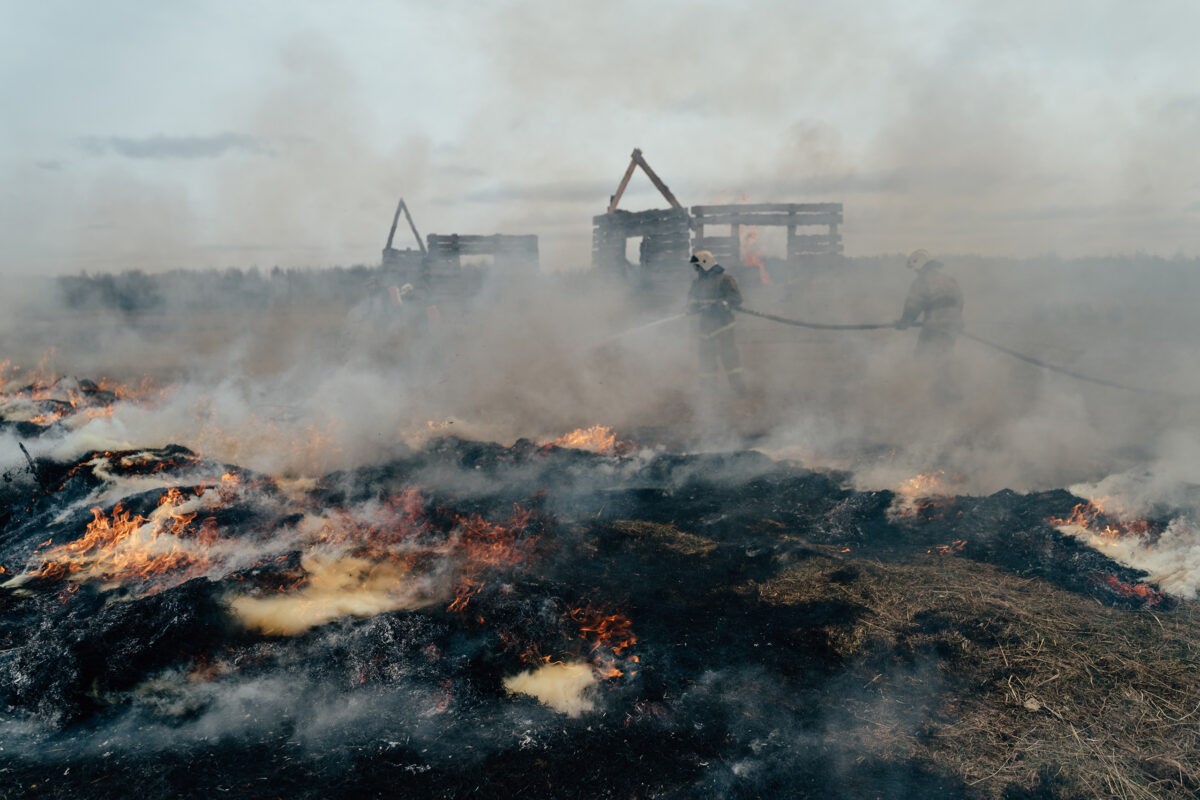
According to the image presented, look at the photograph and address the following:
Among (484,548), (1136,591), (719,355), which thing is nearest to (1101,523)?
(1136,591)

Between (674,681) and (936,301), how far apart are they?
897cm

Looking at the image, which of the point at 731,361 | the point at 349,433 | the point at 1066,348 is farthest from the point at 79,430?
the point at 1066,348

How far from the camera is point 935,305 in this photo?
11258 millimetres

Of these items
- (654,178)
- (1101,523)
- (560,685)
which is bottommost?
(560,685)

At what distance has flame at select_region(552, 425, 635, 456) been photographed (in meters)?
10.1

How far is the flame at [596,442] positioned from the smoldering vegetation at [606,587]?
0.30 feet

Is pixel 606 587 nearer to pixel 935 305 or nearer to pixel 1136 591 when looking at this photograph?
pixel 1136 591

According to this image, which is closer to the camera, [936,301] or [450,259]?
[936,301]

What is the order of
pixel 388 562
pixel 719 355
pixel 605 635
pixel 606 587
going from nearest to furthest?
pixel 605 635
pixel 606 587
pixel 388 562
pixel 719 355

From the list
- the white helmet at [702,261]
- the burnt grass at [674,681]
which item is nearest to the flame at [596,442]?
the burnt grass at [674,681]

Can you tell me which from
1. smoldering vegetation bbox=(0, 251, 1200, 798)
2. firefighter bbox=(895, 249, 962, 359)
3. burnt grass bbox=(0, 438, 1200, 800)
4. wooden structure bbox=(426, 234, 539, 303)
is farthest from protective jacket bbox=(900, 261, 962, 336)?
wooden structure bbox=(426, 234, 539, 303)

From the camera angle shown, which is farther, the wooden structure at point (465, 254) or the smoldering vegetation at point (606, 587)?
the wooden structure at point (465, 254)

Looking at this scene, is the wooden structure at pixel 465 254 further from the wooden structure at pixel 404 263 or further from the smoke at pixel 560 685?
the smoke at pixel 560 685

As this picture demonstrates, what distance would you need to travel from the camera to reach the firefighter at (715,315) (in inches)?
471
